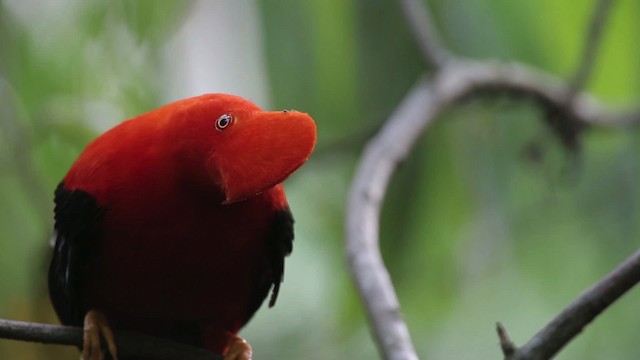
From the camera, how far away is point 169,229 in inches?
76.1

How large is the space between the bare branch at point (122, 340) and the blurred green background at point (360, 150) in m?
0.75

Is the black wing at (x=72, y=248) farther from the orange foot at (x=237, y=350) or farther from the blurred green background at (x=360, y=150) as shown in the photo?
the blurred green background at (x=360, y=150)

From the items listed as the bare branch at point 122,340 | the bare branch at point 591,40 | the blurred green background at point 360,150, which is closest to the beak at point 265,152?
the bare branch at point 122,340

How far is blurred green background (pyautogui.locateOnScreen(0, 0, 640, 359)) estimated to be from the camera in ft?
11.1

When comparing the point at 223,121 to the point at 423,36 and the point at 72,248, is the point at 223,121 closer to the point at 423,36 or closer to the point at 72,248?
the point at 72,248

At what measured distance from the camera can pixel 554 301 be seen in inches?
170

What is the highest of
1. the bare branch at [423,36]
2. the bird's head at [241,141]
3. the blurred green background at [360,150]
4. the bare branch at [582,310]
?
the bird's head at [241,141]

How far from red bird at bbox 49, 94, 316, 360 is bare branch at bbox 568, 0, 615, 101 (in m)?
1.69

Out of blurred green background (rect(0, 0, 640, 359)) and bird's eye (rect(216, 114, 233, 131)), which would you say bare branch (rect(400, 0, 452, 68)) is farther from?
bird's eye (rect(216, 114, 233, 131))

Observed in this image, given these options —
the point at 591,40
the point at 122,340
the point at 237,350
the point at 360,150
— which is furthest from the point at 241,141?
the point at 360,150

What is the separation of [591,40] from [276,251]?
172 centimetres

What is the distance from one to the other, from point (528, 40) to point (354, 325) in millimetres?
1314

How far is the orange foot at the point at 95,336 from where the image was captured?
2033 mm

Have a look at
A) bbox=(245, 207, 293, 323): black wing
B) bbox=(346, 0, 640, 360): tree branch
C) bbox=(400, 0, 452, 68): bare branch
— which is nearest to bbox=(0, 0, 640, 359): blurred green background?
bbox=(346, 0, 640, 360): tree branch
